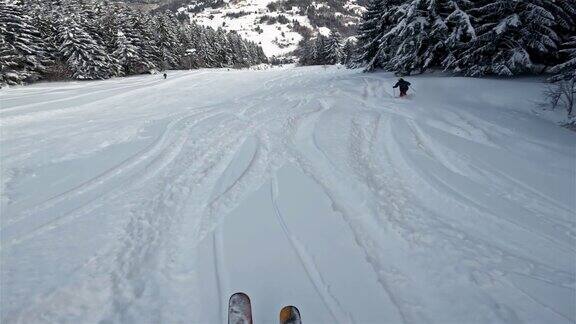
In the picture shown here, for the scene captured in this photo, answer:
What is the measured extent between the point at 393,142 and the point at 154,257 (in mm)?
6995

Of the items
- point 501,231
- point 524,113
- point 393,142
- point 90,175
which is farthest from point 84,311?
point 524,113

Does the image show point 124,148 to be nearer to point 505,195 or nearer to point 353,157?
point 353,157

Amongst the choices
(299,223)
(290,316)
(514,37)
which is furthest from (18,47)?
(514,37)

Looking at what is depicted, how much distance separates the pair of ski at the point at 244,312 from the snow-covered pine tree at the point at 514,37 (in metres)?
16.8

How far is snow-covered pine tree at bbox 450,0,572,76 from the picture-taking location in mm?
14914

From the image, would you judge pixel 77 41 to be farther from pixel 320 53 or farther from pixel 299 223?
pixel 320 53

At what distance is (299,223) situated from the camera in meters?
5.54

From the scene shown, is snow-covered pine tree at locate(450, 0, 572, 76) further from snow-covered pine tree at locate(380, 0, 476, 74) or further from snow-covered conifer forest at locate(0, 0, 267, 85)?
snow-covered conifer forest at locate(0, 0, 267, 85)

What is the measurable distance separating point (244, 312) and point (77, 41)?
41.0 meters

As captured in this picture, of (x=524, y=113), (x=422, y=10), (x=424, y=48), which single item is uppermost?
(x=422, y=10)

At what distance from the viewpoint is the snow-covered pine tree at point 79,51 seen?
34.8m

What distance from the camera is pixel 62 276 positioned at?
4.41 meters

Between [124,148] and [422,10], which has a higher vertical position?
[422,10]

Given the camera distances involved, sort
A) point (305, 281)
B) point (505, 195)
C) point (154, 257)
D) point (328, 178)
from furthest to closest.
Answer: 1. point (328, 178)
2. point (505, 195)
3. point (154, 257)
4. point (305, 281)
